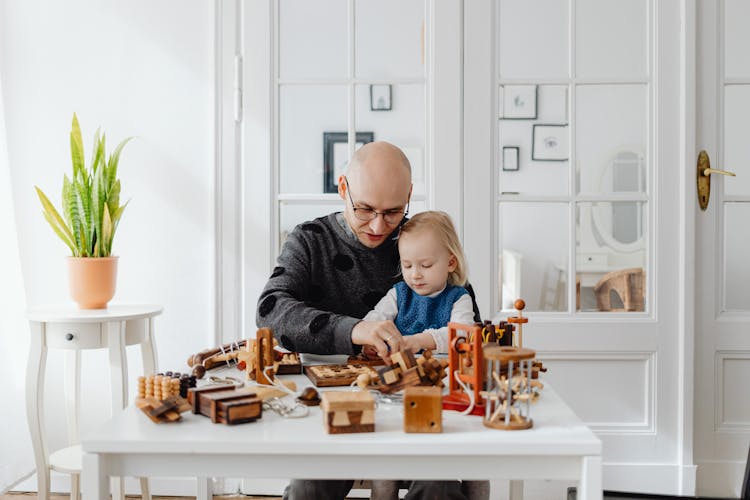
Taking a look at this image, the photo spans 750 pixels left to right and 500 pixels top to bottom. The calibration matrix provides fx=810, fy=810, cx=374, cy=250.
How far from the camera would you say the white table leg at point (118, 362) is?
2684mm

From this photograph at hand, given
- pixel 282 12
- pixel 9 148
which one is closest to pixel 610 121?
pixel 282 12

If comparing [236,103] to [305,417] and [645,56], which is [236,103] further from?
[305,417]

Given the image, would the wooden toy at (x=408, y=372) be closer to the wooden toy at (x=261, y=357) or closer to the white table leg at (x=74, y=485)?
the wooden toy at (x=261, y=357)

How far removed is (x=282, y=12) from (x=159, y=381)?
2137 millimetres

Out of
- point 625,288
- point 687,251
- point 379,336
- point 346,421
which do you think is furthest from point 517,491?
point 687,251

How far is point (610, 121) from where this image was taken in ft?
10.5

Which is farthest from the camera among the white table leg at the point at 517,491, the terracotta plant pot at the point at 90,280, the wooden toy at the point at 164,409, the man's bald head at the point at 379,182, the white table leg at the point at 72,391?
the white table leg at the point at 72,391

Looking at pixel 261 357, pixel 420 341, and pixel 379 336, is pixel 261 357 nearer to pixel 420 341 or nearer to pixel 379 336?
pixel 379 336

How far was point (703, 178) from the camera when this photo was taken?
10.4ft

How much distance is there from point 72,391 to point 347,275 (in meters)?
1.49

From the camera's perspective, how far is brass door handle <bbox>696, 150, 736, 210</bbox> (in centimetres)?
316

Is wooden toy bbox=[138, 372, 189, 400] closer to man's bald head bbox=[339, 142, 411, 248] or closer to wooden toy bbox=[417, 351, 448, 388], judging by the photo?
wooden toy bbox=[417, 351, 448, 388]

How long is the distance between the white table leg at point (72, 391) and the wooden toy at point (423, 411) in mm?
2188

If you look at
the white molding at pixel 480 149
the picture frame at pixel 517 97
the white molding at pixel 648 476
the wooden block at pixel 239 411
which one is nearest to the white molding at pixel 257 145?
the white molding at pixel 480 149
